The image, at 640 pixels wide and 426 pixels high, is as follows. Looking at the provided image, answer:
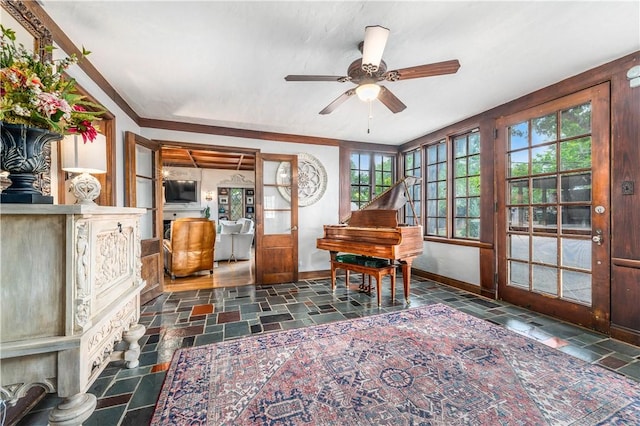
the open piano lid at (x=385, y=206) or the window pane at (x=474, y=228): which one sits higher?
the open piano lid at (x=385, y=206)

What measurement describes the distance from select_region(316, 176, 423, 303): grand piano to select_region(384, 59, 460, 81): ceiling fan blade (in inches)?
69.0

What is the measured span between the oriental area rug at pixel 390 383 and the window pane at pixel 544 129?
223 centimetres

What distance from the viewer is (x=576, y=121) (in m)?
2.76

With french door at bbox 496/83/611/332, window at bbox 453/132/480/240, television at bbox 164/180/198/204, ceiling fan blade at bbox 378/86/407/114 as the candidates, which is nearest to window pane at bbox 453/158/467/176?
window at bbox 453/132/480/240

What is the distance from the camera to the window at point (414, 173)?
16.5 ft

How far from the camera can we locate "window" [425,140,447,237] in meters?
4.52

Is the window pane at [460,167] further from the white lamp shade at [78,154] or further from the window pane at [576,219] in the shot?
the white lamp shade at [78,154]

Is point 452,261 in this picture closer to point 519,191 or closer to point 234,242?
point 519,191

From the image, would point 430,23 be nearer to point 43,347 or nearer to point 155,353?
point 43,347

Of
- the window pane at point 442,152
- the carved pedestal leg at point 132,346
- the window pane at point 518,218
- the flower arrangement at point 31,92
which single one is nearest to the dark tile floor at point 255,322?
the carved pedestal leg at point 132,346

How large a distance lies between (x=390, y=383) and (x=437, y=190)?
367 cm

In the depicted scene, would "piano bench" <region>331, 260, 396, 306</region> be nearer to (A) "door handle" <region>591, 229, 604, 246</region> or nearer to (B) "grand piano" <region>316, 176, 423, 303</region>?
(B) "grand piano" <region>316, 176, 423, 303</region>

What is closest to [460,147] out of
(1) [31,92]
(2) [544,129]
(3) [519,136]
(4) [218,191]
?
(3) [519,136]

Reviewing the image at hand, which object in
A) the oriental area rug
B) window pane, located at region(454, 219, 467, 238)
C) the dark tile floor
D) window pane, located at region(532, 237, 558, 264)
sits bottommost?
the dark tile floor
